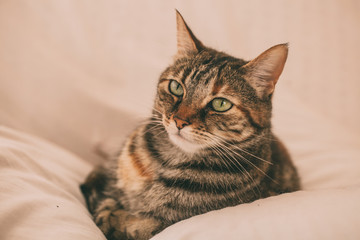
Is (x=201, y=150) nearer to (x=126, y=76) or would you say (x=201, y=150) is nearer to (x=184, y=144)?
(x=184, y=144)

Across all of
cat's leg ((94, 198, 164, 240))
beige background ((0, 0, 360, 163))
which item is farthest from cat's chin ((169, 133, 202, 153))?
beige background ((0, 0, 360, 163))

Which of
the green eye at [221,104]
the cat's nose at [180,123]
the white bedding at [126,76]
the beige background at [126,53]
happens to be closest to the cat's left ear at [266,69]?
the green eye at [221,104]

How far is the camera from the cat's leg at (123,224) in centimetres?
79

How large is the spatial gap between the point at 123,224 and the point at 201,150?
311mm

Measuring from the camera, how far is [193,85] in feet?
2.76

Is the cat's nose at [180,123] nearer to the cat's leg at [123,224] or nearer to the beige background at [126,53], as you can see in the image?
the cat's leg at [123,224]

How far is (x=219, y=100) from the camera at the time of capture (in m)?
0.83

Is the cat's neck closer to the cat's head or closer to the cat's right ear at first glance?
the cat's head

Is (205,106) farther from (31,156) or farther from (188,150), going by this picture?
(31,156)

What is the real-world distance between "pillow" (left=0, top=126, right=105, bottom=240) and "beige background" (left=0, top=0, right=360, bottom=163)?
287 millimetres

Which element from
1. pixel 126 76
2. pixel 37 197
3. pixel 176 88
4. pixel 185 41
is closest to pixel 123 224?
pixel 37 197

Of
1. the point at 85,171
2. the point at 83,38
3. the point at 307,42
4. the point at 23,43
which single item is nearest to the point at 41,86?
the point at 23,43

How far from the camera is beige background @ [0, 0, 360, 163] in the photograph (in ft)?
4.02

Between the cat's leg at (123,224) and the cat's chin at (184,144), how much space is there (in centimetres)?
22
